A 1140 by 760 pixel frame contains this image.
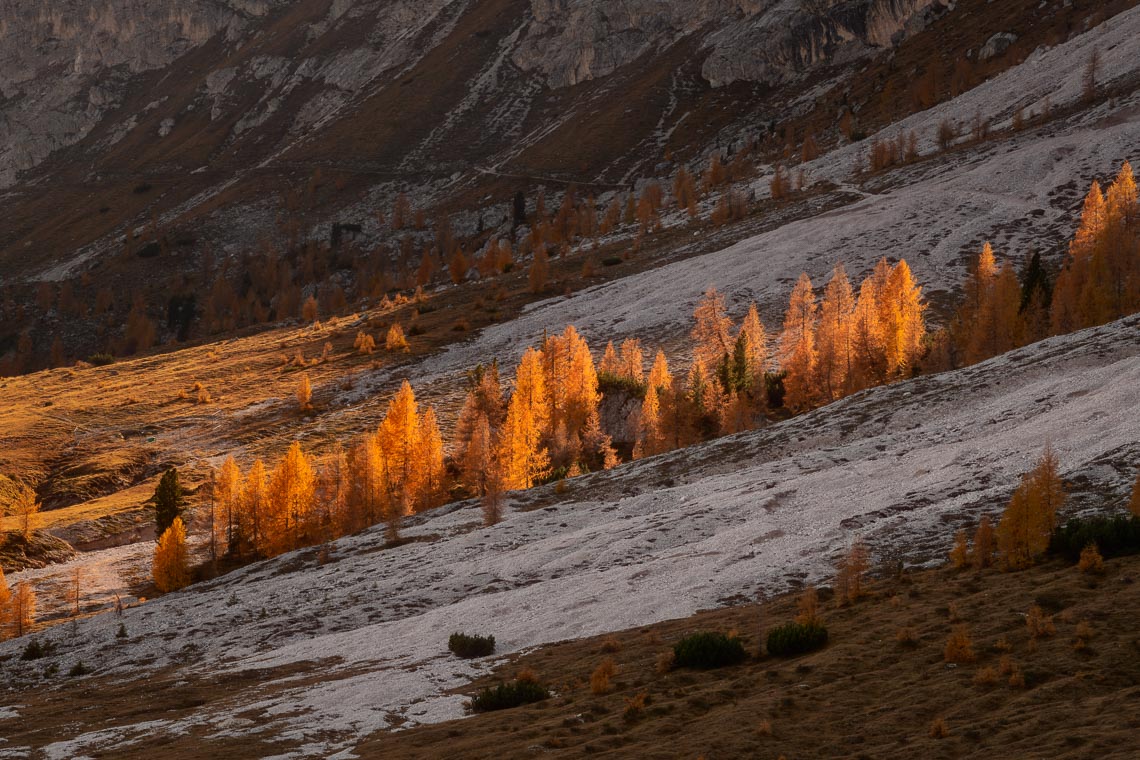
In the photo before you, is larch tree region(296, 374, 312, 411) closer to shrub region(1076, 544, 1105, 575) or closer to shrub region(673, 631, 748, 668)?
shrub region(673, 631, 748, 668)

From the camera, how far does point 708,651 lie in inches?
942

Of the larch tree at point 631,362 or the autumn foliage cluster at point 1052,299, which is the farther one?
the larch tree at point 631,362

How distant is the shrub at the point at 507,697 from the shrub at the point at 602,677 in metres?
1.41

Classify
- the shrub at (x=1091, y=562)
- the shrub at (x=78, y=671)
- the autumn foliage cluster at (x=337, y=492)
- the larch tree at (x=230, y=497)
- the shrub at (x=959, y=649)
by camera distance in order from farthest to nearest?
1. the larch tree at (x=230, y=497)
2. the autumn foliage cluster at (x=337, y=492)
3. the shrub at (x=78, y=671)
4. the shrub at (x=1091, y=562)
5. the shrub at (x=959, y=649)

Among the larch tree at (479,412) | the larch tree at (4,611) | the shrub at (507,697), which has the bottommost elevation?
the shrub at (507,697)

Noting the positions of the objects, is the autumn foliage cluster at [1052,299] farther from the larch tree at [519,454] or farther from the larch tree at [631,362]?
the larch tree at [519,454]

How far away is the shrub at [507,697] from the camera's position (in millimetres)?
23938

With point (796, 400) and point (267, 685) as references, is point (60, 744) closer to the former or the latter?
point (267, 685)

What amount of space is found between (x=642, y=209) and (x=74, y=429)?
97.6 metres

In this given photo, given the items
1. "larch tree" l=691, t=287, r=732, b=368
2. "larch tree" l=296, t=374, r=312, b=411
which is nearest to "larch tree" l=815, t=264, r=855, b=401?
"larch tree" l=691, t=287, r=732, b=368

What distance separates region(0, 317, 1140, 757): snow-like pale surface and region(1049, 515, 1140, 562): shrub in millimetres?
4335

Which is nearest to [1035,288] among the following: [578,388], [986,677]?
[578,388]

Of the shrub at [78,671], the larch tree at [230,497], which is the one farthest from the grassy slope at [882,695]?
the larch tree at [230,497]

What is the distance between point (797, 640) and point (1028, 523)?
27.7ft
